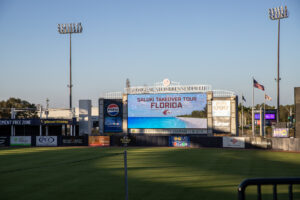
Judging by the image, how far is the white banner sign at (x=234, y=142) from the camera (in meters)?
39.5

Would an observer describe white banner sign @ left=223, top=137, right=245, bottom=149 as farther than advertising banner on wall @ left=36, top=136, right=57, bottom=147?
No

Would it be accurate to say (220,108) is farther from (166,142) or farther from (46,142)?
(46,142)

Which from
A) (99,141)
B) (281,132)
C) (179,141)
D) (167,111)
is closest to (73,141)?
(99,141)

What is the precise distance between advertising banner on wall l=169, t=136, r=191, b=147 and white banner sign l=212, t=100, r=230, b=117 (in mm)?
6356

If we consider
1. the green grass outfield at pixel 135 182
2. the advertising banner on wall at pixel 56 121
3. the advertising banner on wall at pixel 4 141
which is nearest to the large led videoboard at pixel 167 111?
the advertising banner on wall at pixel 56 121

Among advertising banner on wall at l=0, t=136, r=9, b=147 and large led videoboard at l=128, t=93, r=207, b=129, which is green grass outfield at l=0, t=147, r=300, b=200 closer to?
large led videoboard at l=128, t=93, r=207, b=129

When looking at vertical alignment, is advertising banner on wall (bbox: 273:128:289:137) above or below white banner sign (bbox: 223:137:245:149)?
above

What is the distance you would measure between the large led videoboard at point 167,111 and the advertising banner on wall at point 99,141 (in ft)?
16.4

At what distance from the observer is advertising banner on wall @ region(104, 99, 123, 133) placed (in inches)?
1944

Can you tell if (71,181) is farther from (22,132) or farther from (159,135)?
(22,132)

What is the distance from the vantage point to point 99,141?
4559 centimetres

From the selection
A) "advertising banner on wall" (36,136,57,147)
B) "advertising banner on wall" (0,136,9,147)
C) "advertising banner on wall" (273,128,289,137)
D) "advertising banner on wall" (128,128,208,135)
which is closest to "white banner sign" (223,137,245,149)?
"advertising banner on wall" (128,128,208,135)

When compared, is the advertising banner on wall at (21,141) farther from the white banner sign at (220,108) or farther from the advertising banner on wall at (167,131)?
the white banner sign at (220,108)

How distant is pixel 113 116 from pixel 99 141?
5.39 m
